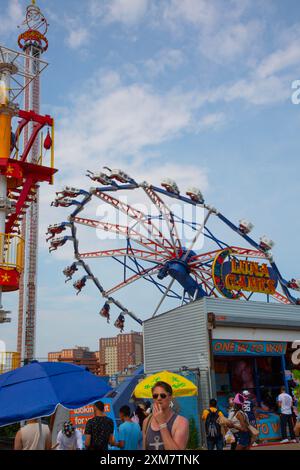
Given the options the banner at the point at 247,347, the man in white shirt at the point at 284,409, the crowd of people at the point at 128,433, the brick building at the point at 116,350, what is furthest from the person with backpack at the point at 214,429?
the brick building at the point at 116,350

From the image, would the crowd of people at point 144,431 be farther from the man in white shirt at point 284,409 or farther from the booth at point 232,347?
the booth at point 232,347

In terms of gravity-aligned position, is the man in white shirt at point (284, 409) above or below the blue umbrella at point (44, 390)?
below

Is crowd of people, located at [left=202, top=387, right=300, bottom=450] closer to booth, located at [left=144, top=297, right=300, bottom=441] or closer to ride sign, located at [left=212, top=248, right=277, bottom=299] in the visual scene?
booth, located at [left=144, top=297, right=300, bottom=441]

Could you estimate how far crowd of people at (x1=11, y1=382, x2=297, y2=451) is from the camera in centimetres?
520

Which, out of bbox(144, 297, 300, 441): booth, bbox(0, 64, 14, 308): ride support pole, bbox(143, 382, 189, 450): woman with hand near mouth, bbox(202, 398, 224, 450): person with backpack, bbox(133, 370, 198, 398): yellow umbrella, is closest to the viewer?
bbox(143, 382, 189, 450): woman with hand near mouth

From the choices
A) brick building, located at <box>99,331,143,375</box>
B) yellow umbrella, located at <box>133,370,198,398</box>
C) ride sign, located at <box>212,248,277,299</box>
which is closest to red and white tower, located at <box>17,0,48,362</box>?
ride sign, located at <box>212,248,277,299</box>

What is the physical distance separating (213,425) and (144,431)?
7171 mm

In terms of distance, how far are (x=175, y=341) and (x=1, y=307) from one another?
630 cm

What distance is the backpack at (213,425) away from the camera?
12.0 m

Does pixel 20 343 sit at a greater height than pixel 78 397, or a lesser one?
greater

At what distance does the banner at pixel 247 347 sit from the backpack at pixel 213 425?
5.56 meters

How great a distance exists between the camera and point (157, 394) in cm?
561
